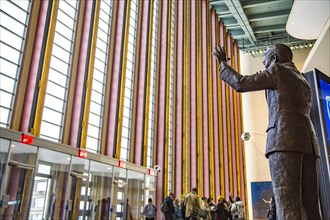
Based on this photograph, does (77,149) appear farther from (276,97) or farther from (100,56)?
(276,97)

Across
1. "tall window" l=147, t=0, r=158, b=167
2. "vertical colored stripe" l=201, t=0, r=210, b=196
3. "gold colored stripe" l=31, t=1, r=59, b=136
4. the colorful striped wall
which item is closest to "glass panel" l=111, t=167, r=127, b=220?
the colorful striped wall

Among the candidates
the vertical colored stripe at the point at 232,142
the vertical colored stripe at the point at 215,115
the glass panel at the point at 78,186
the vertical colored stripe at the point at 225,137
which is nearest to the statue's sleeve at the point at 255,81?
the glass panel at the point at 78,186

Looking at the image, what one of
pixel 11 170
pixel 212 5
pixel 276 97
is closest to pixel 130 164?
pixel 11 170

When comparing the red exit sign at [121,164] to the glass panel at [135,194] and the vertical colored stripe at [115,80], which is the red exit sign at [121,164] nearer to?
the vertical colored stripe at [115,80]

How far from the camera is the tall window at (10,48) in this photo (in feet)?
37.7

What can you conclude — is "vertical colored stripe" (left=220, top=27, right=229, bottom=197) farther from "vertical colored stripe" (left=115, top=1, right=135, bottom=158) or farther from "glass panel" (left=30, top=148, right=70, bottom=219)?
"glass panel" (left=30, top=148, right=70, bottom=219)

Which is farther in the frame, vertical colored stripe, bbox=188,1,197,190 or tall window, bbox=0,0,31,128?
vertical colored stripe, bbox=188,1,197,190

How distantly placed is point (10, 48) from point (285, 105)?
37.4ft

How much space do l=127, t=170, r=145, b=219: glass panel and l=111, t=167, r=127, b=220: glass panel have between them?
37 centimetres

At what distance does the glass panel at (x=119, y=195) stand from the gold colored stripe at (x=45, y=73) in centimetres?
498

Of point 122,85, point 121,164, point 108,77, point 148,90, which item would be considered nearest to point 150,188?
point 121,164

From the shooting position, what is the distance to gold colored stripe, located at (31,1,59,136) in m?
12.3

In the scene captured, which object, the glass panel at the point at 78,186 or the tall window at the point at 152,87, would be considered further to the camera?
the tall window at the point at 152,87

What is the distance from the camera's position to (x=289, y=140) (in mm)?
2988
